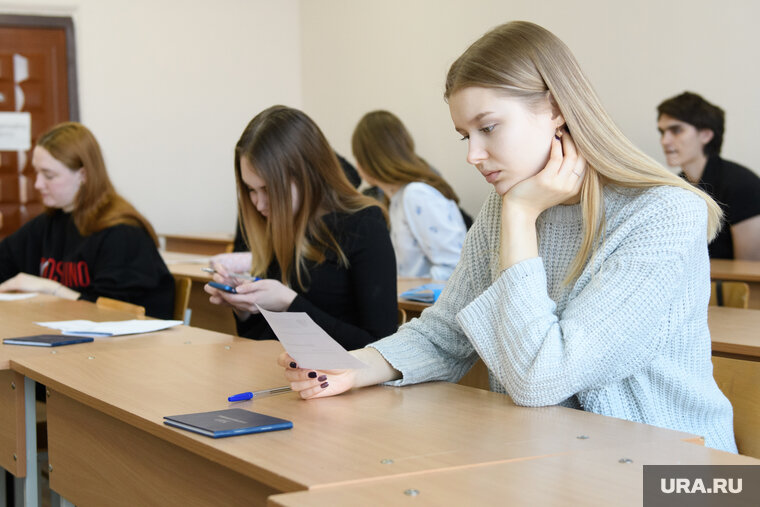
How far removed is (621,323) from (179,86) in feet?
19.4

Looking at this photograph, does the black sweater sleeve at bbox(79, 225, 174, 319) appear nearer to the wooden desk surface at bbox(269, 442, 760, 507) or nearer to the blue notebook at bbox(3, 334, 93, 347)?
the blue notebook at bbox(3, 334, 93, 347)

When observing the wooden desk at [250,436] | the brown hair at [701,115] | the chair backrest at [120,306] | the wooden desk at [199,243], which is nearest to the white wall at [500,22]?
the brown hair at [701,115]

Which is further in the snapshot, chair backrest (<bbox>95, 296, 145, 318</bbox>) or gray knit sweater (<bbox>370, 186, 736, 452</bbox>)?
chair backrest (<bbox>95, 296, 145, 318</bbox>)

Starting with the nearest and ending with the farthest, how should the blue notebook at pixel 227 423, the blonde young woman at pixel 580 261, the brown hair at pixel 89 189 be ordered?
the blue notebook at pixel 227 423
the blonde young woman at pixel 580 261
the brown hair at pixel 89 189

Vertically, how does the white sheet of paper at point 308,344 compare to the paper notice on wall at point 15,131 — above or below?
below

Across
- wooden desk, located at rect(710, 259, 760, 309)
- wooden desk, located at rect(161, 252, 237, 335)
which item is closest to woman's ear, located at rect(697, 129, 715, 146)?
wooden desk, located at rect(710, 259, 760, 309)

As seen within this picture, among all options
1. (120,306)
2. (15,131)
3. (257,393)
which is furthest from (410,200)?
(15,131)

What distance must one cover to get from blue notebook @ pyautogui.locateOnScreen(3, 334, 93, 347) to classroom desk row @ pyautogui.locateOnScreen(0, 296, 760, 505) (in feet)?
0.16

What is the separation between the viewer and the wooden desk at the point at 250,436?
108 cm

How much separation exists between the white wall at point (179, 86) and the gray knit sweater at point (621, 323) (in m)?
5.44

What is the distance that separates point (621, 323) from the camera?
4.19ft

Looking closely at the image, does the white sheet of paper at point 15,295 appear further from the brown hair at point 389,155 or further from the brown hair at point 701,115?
the brown hair at point 701,115

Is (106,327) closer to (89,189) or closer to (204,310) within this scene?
(89,189)

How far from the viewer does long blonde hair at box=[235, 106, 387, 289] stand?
7.45 feet
